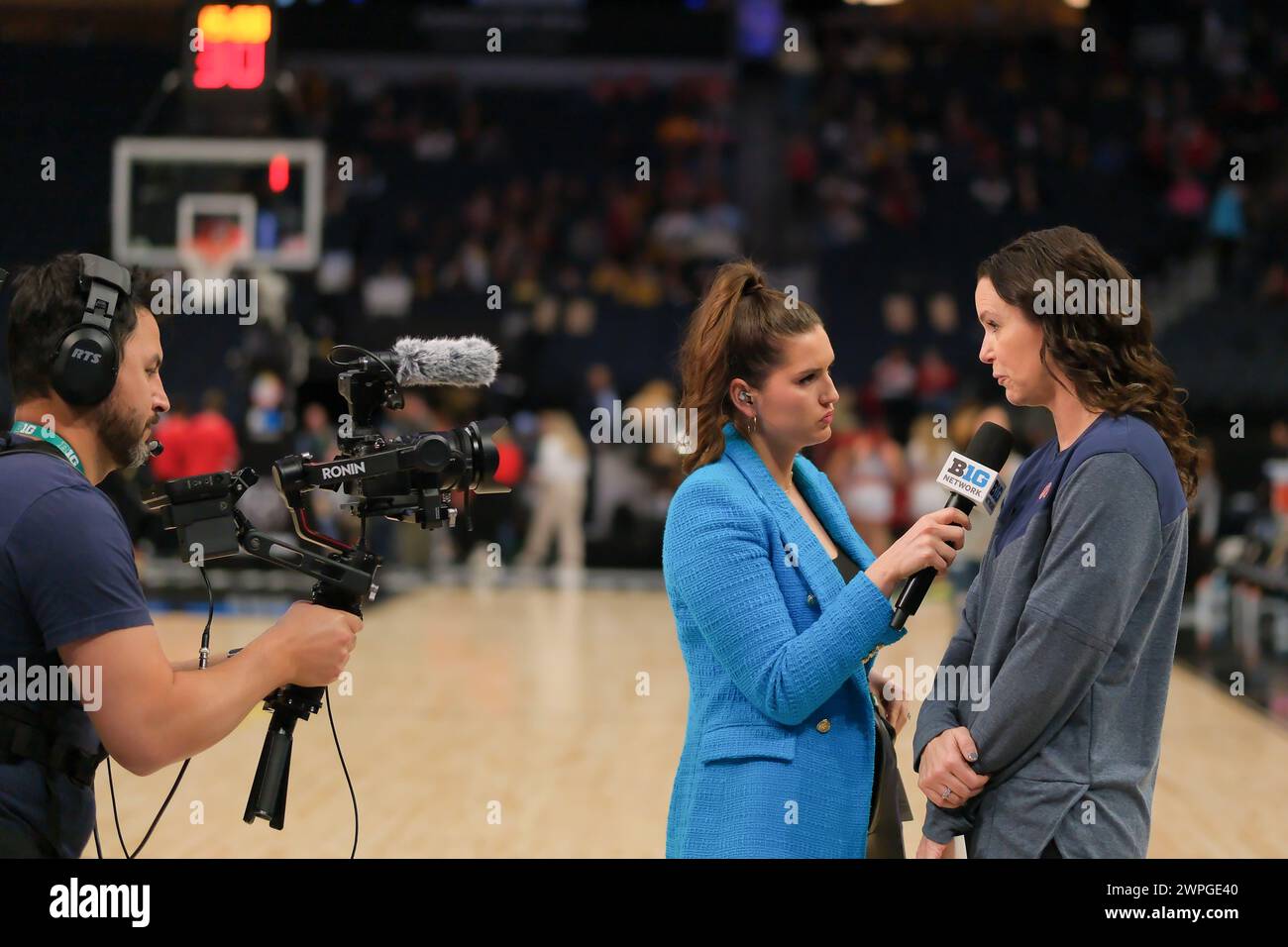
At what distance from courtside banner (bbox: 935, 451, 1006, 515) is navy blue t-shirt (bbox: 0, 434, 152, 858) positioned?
1254 millimetres

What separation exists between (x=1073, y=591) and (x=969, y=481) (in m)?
0.32

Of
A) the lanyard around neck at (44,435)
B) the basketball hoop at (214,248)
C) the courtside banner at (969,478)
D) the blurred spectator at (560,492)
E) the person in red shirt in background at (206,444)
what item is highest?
the basketball hoop at (214,248)

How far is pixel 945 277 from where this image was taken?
1614 cm

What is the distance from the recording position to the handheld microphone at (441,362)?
212 cm

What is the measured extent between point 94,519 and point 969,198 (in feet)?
53.4

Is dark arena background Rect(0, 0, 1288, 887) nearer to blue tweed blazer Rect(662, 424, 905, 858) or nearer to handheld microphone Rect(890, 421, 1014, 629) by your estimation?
blue tweed blazer Rect(662, 424, 905, 858)

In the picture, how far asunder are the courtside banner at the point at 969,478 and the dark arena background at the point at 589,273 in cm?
233

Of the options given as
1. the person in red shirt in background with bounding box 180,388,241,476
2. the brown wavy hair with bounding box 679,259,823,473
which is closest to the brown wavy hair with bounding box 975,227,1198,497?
the brown wavy hair with bounding box 679,259,823,473

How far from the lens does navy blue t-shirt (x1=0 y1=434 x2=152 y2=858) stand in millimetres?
1776

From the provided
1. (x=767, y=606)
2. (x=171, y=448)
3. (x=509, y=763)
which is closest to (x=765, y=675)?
(x=767, y=606)

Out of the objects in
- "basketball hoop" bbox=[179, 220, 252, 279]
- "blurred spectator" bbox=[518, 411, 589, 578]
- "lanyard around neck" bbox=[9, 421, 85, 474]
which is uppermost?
"basketball hoop" bbox=[179, 220, 252, 279]

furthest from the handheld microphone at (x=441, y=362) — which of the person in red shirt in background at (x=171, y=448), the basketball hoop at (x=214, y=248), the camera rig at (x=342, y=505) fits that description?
the basketball hoop at (x=214, y=248)

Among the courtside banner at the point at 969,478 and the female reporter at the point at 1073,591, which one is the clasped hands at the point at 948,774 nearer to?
the female reporter at the point at 1073,591
